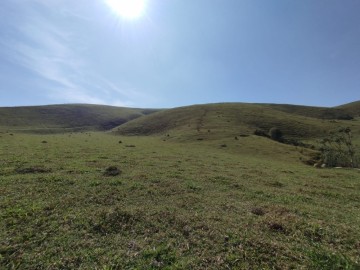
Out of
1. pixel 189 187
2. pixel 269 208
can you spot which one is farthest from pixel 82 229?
pixel 269 208

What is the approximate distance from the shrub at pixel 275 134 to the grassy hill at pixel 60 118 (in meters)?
86.0

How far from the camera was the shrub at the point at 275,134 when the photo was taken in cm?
6538

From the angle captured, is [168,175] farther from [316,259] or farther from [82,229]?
[316,259]

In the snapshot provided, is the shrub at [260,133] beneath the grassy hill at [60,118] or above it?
beneath

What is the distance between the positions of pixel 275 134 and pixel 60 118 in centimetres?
11529

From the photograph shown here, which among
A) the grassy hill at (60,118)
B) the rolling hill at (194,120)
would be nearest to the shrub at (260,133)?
the rolling hill at (194,120)

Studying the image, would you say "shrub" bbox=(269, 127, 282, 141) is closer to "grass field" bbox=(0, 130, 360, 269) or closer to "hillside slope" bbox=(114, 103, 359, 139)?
"hillside slope" bbox=(114, 103, 359, 139)

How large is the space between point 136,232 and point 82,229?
91.5 inches

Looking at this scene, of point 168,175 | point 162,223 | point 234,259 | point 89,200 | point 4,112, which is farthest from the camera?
point 4,112

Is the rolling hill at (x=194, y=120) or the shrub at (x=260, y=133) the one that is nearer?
the shrub at (x=260, y=133)

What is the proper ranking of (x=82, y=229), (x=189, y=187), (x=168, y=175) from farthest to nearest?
(x=168, y=175)
(x=189, y=187)
(x=82, y=229)

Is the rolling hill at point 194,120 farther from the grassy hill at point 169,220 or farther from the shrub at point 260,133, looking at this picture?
the grassy hill at point 169,220

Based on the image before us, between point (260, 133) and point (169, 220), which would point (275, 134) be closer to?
point (260, 133)

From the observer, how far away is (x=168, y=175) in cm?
2038
